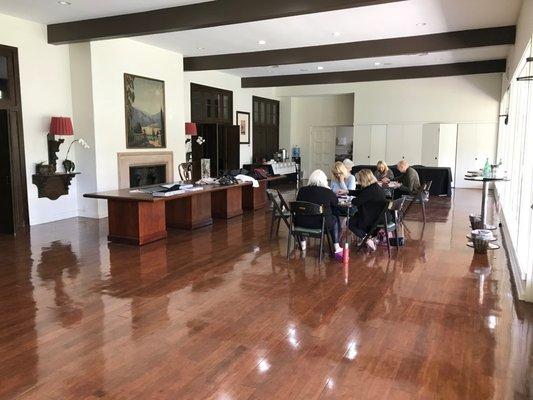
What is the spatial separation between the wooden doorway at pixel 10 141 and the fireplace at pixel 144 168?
180 cm

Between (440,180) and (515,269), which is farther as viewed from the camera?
(440,180)

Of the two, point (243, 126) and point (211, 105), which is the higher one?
point (211, 105)

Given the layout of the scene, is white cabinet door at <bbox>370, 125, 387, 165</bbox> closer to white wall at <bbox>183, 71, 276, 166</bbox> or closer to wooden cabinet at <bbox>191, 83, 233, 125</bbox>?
white wall at <bbox>183, 71, 276, 166</bbox>

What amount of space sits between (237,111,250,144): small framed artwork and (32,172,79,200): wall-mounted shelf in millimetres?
6392

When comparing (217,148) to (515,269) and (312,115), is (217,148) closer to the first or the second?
(312,115)

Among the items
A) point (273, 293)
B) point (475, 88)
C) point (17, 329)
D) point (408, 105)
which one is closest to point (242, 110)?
point (408, 105)

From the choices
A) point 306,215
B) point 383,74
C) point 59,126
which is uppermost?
point 383,74

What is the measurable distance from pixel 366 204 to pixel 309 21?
3.54 meters

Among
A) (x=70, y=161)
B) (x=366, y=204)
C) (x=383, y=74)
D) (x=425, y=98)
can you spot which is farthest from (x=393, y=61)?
(x=70, y=161)

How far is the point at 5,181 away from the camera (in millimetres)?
6867

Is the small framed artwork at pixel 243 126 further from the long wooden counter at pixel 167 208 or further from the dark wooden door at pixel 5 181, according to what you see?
the dark wooden door at pixel 5 181

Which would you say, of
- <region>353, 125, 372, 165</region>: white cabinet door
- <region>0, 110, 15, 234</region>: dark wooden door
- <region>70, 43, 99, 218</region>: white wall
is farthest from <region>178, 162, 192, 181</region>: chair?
<region>353, 125, 372, 165</region>: white cabinet door

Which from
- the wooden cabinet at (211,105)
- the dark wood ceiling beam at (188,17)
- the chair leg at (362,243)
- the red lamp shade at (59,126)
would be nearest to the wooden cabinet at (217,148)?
the wooden cabinet at (211,105)

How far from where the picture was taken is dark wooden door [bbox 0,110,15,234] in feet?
22.2
